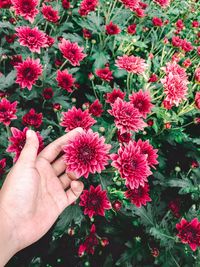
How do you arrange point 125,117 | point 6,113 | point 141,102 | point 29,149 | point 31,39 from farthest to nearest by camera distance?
point 31,39
point 141,102
point 6,113
point 125,117
point 29,149

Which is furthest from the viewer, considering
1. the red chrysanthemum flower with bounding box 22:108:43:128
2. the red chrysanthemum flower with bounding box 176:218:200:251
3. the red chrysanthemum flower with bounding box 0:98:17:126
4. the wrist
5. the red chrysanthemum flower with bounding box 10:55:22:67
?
the red chrysanthemum flower with bounding box 10:55:22:67

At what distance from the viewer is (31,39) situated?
6.86 feet

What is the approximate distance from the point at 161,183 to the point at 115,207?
0.47m

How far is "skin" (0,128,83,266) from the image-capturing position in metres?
1.55

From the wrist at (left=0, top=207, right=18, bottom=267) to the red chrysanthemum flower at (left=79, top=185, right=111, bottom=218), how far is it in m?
0.40

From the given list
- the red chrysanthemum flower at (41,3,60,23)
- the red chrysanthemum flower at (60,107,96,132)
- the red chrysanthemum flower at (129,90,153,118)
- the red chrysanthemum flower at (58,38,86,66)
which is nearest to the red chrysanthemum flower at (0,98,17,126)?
the red chrysanthemum flower at (60,107,96,132)

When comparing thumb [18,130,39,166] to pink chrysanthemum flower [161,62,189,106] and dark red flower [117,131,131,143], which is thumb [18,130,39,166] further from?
pink chrysanthemum flower [161,62,189,106]

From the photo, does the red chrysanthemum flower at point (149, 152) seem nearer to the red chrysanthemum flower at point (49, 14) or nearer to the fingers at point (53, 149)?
the fingers at point (53, 149)

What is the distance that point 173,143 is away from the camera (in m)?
2.53

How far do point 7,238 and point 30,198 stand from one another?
0.72 feet

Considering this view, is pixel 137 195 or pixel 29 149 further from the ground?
pixel 29 149

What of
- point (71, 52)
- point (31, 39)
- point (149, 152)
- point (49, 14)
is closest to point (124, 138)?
point (149, 152)

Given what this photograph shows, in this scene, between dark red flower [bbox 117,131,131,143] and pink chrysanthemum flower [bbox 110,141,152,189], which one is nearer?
pink chrysanthemum flower [bbox 110,141,152,189]

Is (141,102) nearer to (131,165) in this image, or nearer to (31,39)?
(131,165)
